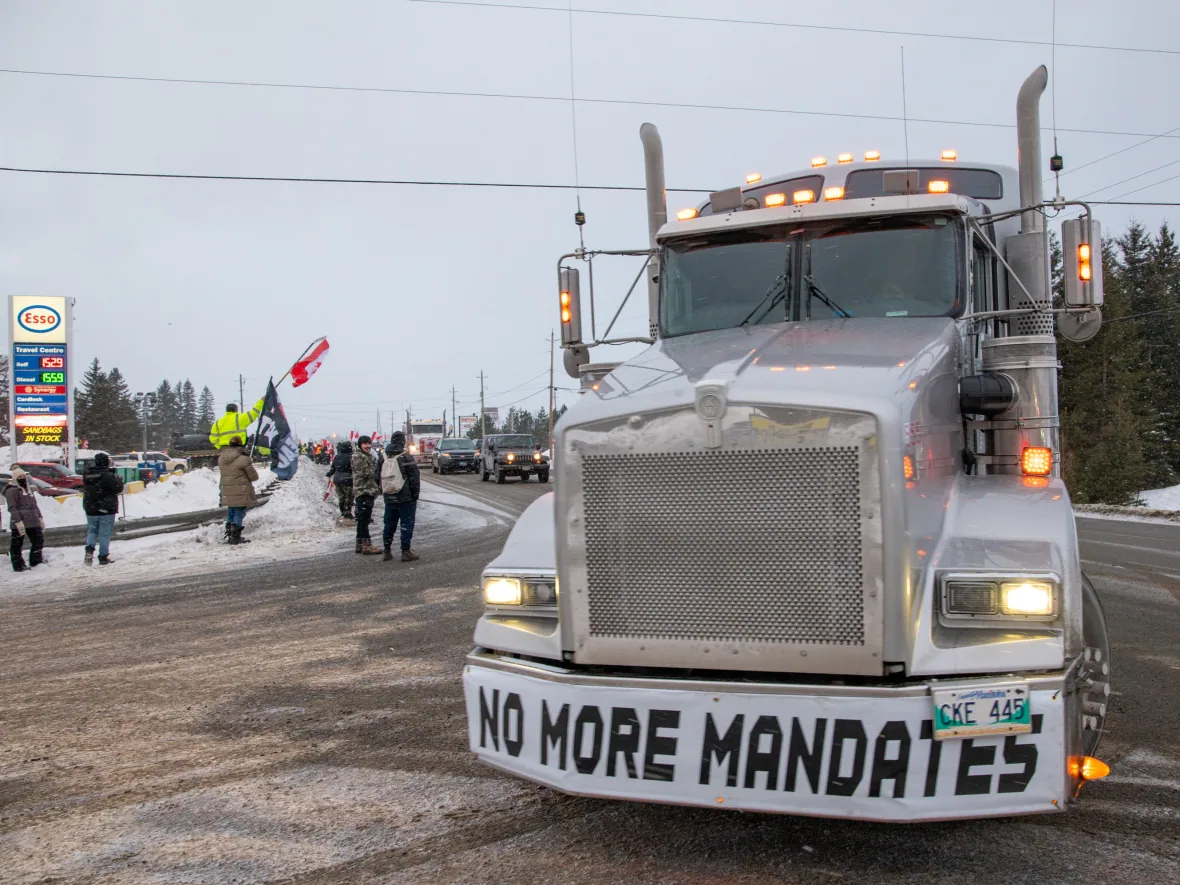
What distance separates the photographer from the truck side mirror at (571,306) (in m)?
6.21

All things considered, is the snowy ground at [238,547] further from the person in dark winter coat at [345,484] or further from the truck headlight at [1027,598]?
the truck headlight at [1027,598]

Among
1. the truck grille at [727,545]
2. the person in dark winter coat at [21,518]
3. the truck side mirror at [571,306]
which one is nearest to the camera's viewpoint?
the truck grille at [727,545]

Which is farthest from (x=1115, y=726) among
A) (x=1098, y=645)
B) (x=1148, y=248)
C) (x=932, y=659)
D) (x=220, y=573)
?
(x=1148, y=248)

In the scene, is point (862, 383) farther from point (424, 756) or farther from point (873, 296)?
point (424, 756)

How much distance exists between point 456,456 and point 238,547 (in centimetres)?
3104

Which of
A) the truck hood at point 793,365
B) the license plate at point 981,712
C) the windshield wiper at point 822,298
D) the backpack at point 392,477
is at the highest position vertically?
the windshield wiper at point 822,298

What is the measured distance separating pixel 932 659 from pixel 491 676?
167 cm

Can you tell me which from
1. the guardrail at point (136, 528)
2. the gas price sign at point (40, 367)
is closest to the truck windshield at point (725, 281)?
the guardrail at point (136, 528)

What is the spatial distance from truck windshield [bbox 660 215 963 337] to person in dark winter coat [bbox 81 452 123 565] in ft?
38.0

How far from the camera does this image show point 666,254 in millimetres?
5668

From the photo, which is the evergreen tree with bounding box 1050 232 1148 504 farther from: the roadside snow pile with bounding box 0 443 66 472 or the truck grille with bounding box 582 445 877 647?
the roadside snow pile with bounding box 0 443 66 472

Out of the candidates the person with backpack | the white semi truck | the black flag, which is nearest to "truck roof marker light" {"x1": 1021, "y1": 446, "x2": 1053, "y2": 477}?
the white semi truck

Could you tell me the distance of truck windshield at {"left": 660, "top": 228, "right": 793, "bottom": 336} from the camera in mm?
5121

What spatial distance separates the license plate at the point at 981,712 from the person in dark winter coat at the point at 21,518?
13859 mm
